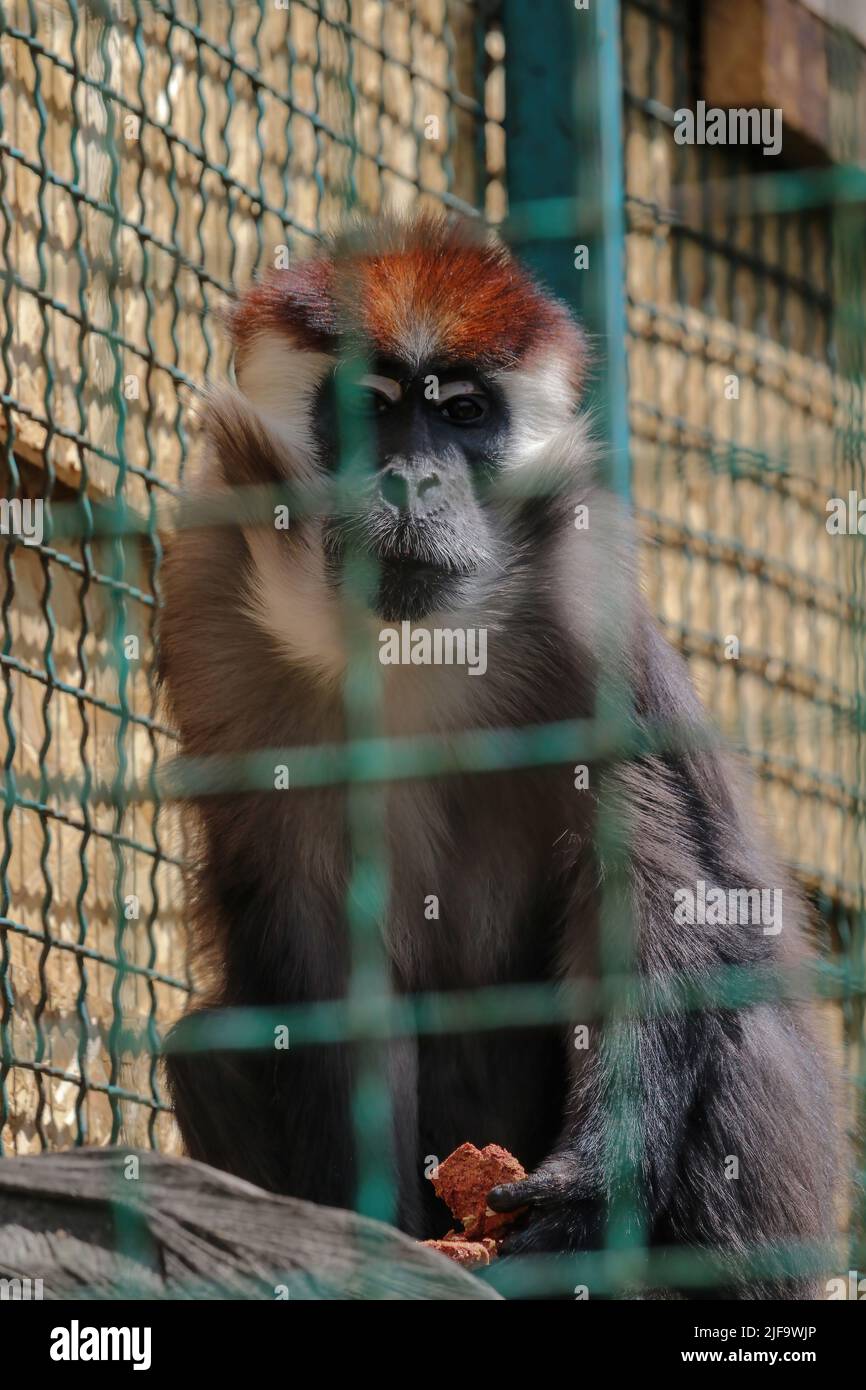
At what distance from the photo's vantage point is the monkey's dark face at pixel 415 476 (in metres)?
3.50

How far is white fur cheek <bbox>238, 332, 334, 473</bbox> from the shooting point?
12.3 feet

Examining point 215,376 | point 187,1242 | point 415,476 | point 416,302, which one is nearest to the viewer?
point 187,1242

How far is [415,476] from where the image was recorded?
3.52m

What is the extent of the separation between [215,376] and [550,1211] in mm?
1785

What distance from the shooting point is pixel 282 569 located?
3.68 metres

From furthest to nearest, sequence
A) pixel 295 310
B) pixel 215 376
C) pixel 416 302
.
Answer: pixel 215 376 < pixel 295 310 < pixel 416 302

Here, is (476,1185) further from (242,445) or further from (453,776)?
Result: (242,445)

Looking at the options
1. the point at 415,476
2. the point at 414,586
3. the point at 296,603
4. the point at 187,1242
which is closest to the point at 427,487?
the point at 415,476

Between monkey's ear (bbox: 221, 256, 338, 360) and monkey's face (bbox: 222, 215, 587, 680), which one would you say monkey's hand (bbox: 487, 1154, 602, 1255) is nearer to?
monkey's face (bbox: 222, 215, 587, 680)

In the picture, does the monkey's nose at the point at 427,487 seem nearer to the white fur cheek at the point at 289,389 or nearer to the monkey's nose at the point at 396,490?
the monkey's nose at the point at 396,490

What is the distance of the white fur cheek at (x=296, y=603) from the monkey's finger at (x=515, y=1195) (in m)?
0.89
